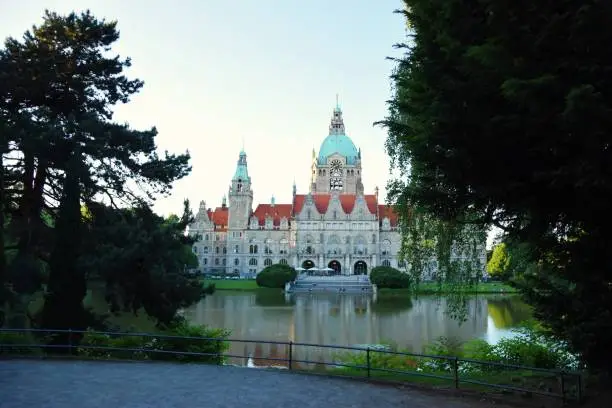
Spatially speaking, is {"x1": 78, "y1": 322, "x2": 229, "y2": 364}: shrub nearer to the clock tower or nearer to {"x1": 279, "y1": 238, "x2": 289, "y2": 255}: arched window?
{"x1": 279, "y1": 238, "x2": 289, "y2": 255}: arched window

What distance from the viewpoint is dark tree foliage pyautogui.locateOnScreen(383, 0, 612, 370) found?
5.96m

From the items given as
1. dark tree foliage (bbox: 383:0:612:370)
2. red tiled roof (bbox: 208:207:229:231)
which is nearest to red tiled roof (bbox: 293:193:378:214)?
red tiled roof (bbox: 208:207:229:231)

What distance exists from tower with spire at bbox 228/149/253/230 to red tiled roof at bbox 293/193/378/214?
28.1 ft

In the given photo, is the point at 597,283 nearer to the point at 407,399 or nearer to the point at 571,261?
the point at 571,261

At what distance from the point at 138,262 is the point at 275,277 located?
48929 mm

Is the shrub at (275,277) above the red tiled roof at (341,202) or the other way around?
the other way around

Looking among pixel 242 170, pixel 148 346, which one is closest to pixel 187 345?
pixel 148 346

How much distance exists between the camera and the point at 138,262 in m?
14.9

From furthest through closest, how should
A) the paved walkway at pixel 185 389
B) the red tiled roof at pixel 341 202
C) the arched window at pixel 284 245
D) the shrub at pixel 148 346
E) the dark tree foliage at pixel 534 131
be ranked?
the arched window at pixel 284 245 → the red tiled roof at pixel 341 202 → the shrub at pixel 148 346 → the paved walkway at pixel 185 389 → the dark tree foliage at pixel 534 131

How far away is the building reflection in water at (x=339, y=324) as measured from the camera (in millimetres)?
22375

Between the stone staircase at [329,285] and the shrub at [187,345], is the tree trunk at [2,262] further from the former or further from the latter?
the stone staircase at [329,285]

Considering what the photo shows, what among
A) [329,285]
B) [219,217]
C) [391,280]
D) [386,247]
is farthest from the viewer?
[219,217]

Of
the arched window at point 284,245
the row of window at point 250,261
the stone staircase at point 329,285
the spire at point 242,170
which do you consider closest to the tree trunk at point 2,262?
the stone staircase at point 329,285

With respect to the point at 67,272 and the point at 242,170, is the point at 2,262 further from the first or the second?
the point at 242,170
